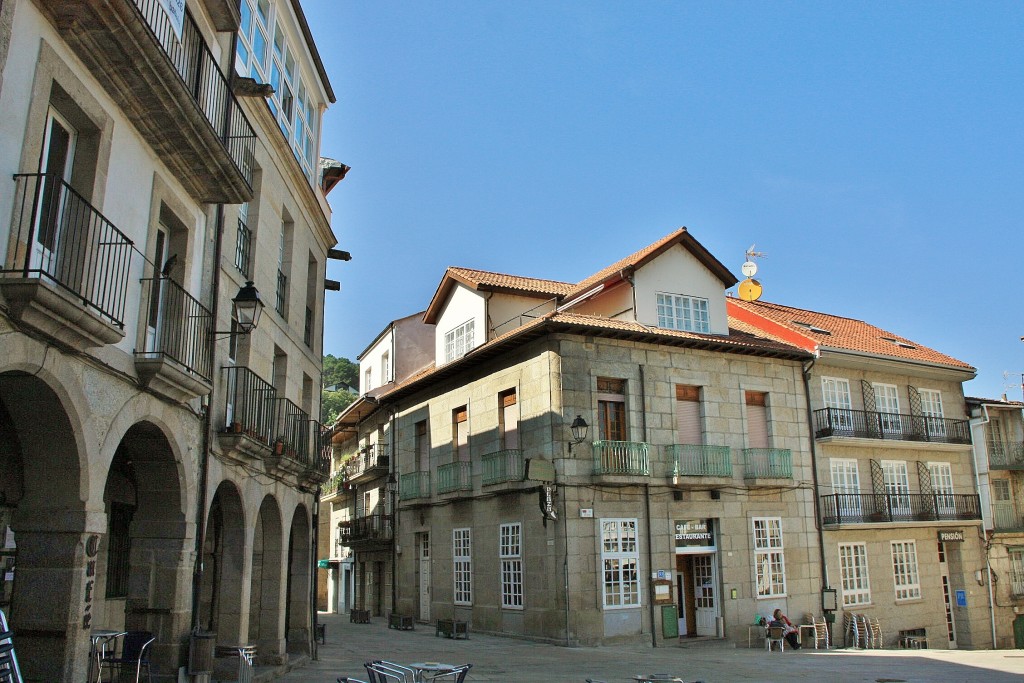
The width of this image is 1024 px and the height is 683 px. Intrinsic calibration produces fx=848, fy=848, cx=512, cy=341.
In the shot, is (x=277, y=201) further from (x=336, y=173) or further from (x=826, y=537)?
(x=826, y=537)

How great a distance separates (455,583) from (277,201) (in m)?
13.8

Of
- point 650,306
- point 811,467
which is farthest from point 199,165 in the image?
point 811,467

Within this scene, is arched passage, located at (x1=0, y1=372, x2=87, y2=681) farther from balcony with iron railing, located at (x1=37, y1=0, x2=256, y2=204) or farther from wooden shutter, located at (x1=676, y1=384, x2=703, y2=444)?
wooden shutter, located at (x1=676, y1=384, x2=703, y2=444)

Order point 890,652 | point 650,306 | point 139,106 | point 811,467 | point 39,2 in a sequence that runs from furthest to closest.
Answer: point 811,467, point 650,306, point 890,652, point 139,106, point 39,2

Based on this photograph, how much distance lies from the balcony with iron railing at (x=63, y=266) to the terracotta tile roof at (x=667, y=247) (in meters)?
16.4

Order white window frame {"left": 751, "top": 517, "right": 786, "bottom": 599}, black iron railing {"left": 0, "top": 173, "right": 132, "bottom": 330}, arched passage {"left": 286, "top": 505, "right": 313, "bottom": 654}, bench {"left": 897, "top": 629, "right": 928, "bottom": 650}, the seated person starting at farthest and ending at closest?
bench {"left": 897, "top": 629, "right": 928, "bottom": 650}
white window frame {"left": 751, "top": 517, "right": 786, "bottom": 599}
the seated person
arched passage {"left": 286, "top": 505, "right": 313, "bottom": 654}
black iron railing {"left": 0, "top": 173, "right": 132, "bottom": 330}

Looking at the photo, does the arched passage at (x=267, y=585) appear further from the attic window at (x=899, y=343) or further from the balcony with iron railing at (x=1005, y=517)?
the balcony with iron railing at (x=1005, y=517)

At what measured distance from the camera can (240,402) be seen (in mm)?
12320

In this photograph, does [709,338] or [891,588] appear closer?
[709,338]

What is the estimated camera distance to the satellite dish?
3147 cm

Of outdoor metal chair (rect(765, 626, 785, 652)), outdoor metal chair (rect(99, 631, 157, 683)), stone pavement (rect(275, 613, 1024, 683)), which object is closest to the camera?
outdoor metal chair (rect(99, 631, 157, 683))

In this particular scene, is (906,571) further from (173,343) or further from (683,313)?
(173,343)

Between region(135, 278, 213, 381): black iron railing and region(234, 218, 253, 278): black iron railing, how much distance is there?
2.39m

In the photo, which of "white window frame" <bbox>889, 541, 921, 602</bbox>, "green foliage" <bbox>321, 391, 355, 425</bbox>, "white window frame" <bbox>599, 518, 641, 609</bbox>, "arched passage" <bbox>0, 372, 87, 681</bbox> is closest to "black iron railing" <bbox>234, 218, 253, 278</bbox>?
"arched passage" <bbox>0, 372, 87, 681</bbox>
